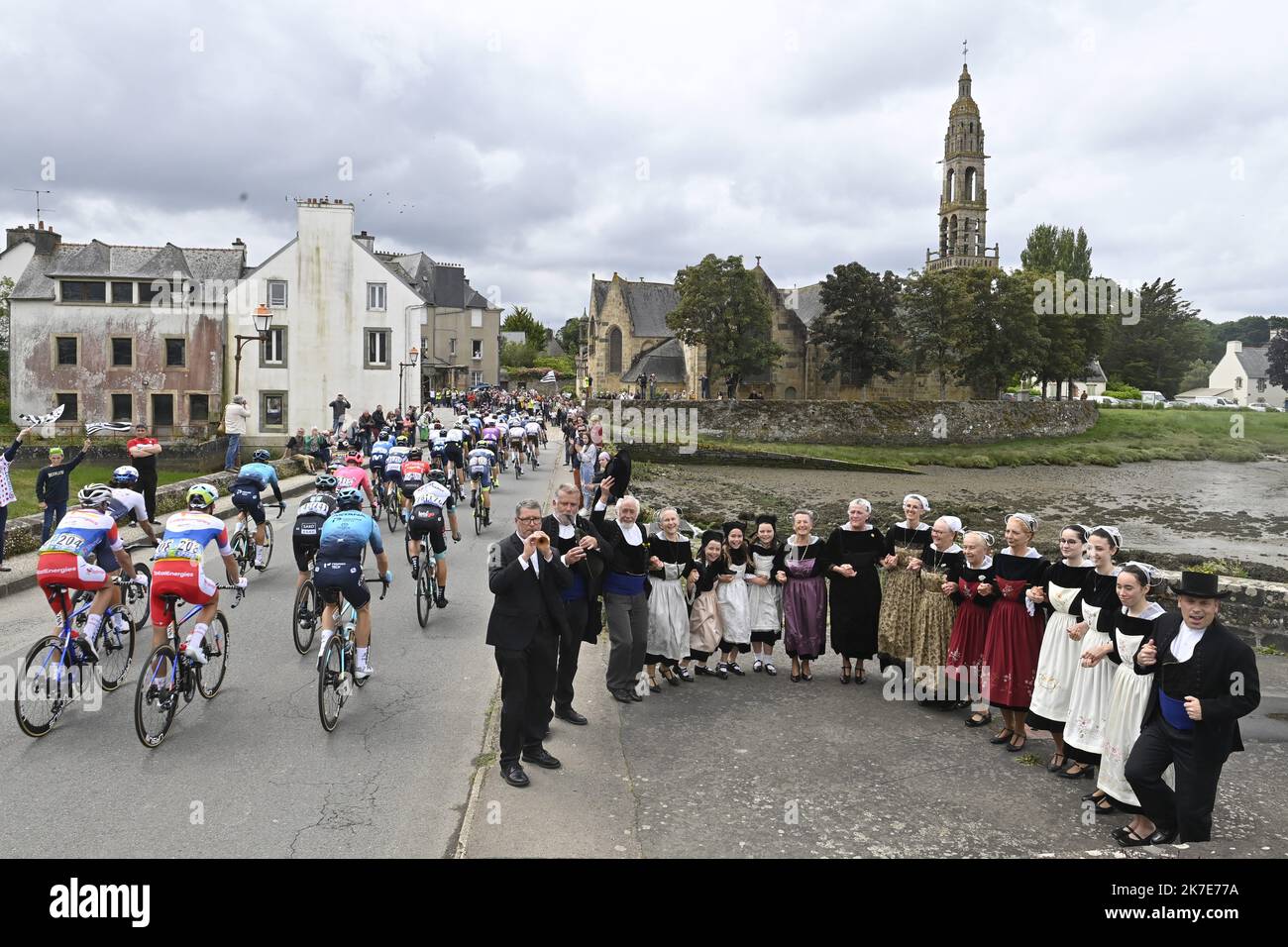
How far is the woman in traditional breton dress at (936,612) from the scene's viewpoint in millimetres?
8383

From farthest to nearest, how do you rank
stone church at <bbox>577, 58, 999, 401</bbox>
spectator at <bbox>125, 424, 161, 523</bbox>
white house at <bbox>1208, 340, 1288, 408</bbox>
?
white house at <bbox>1208, 340, 1288, 408</bbox>
stone church at <bbox>577, 58, 999, 401</bbox>
spectator at <bbox>125, 424, 161, 523</bbox>

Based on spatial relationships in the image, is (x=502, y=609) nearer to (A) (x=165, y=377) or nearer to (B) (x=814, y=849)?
(B) (x=814, y=849)

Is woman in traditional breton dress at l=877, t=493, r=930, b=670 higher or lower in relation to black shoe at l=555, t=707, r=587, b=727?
higher

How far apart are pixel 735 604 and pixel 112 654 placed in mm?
6009

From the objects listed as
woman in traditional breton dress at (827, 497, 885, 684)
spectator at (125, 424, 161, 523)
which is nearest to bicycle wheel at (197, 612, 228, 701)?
woman in traditional breton dress at (827, 497, 885, 684)

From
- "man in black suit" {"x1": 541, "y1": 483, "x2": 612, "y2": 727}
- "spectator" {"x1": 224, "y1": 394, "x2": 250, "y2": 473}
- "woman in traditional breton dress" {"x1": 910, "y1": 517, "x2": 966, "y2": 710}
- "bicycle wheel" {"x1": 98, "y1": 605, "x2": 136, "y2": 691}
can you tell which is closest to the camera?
"man in black suit" {"x1": 541, "y1": 483, "x2": 612, "y2": 727}

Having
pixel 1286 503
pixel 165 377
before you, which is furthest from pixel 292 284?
pixel 1286 503

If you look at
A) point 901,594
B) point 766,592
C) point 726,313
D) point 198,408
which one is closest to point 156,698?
point 766,592

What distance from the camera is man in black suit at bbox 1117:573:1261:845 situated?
5.33 metres

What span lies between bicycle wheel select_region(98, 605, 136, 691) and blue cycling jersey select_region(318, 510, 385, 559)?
215 cm

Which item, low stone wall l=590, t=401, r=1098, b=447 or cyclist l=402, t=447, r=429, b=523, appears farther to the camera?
low stone wall l=590, t=401, r=1098, b=447

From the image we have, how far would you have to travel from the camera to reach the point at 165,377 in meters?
45.8

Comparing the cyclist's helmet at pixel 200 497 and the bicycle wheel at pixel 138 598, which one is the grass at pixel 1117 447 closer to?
the bicycle wheel at pixel 138 598

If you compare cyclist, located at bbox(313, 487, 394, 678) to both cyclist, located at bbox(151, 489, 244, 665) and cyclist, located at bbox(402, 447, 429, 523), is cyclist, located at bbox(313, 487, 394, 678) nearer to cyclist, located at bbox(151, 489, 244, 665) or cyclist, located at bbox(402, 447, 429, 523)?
cyclist, located at bbox(151, 489, 244, 665)
